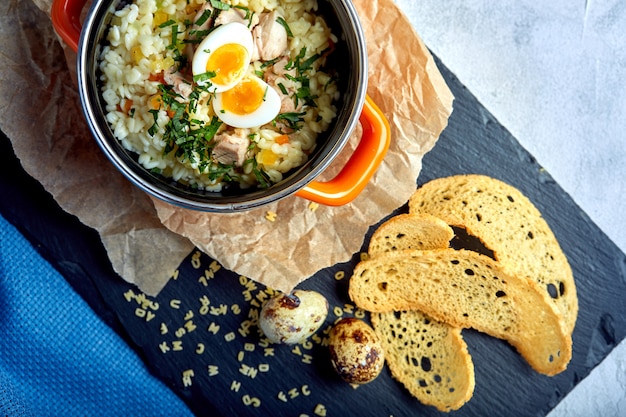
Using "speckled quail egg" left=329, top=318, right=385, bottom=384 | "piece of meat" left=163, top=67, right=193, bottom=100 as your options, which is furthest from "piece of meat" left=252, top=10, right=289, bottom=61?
"speckled quail egg" left=329, top=318, right=385, bottom=384

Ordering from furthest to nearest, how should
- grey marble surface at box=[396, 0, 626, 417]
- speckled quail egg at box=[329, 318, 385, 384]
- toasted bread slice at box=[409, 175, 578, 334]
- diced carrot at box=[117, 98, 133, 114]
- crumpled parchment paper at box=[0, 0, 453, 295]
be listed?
grey marble surface at box=[396, 0, 626, 417] < toasted bread slice at box=[409, 175, 578, 334] < speckled quail egg at box=[329, 318, 385, 384] < crumpled parchment paper at box=[0, 0, 453, 295] < diced carrot at box=[117, 98, 133, 114]

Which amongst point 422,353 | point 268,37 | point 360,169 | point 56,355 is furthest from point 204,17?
point 422,353

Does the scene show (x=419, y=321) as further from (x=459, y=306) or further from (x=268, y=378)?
(x=268, y=378)

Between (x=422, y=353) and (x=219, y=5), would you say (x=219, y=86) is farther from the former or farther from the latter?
(x=422, y=353)

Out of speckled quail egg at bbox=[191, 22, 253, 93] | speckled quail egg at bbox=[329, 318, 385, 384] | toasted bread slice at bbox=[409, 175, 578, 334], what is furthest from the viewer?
toasted bread slice at bbox=[409, 175, 578, 334]

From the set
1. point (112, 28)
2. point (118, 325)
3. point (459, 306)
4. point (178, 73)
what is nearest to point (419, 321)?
point (459, 306)

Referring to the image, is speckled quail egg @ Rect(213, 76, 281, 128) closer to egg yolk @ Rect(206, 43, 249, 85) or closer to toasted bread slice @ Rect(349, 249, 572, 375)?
egg yolk @ Rect(206, 43, 249, 85)
